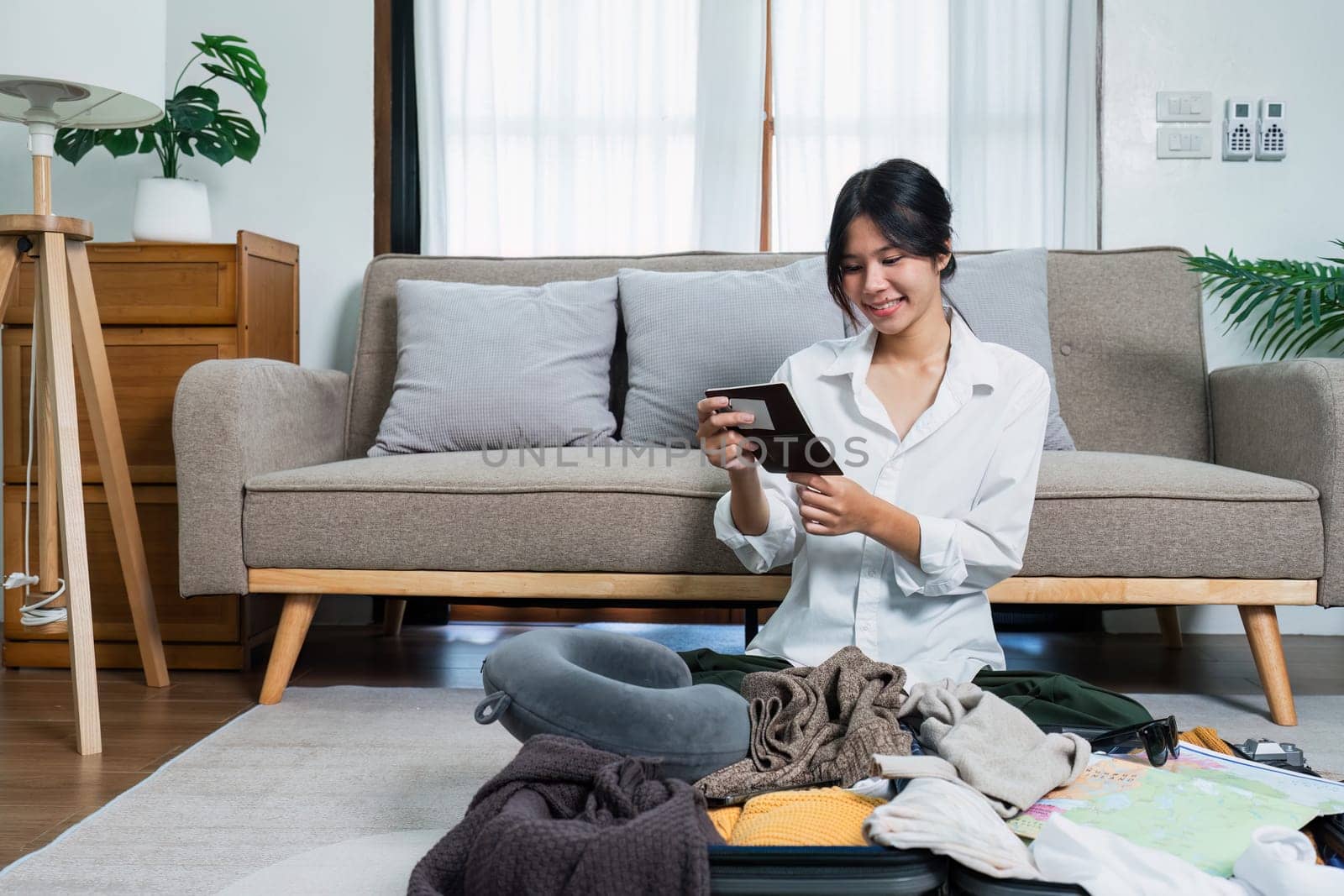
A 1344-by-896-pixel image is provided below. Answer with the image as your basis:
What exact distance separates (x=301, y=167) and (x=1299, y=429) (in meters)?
2.27

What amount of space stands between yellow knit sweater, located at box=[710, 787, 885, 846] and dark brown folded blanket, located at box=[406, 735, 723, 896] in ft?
0.14

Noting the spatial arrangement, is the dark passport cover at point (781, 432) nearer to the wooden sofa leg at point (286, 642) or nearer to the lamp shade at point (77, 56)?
the wooden sofa leg at point (286, 642)

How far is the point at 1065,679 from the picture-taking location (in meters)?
1.26

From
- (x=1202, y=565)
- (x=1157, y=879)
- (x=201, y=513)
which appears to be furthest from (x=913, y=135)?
(x=1157, y=879)

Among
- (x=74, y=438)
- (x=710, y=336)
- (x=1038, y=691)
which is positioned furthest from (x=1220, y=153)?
(x=74, y=438)

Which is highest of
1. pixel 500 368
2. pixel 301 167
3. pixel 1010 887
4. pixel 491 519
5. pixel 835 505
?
pixel 301 167

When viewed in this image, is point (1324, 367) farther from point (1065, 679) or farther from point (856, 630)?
point (856, 630)

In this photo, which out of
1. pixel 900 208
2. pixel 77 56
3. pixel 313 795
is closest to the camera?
pixel 900 208

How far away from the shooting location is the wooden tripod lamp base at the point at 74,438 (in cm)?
168

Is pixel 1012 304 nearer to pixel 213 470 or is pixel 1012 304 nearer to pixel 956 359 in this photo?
pixel 956 359

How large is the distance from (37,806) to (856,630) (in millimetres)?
1113

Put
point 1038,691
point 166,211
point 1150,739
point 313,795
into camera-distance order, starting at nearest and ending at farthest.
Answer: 1. point 1150,739
2. point 1038,691
3. point 313,795
4. point 166,211

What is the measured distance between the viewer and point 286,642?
1.90m

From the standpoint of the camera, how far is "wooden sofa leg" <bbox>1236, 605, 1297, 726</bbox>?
177 cm
